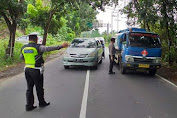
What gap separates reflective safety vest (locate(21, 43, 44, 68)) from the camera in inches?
183

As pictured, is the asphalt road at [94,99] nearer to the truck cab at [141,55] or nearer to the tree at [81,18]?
the truck cab at [141,55]

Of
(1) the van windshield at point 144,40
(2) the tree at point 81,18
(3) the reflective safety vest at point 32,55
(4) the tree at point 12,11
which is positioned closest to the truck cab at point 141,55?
(1) the van windshield at point 144,40

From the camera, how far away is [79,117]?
4.45m

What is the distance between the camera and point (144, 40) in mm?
9812

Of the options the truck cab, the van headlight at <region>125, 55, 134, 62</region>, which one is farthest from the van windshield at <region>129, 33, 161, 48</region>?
the van headlight at <region>125, 55, 134, 62</region>

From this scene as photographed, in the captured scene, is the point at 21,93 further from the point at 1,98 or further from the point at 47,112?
the point at 47,112

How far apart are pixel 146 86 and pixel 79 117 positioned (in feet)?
13.1

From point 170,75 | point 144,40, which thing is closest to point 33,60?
point 144,40

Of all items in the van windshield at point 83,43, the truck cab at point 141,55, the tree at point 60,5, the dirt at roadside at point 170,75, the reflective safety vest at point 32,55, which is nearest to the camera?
the reflective safety vest at point 32,55

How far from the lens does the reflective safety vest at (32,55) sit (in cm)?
464

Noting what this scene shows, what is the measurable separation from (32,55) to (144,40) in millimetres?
6590

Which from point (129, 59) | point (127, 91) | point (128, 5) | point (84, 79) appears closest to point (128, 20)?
point (128, 5)

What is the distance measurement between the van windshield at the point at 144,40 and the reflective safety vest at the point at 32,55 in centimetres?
583

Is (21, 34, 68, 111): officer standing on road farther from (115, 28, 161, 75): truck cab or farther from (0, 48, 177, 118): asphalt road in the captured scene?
(115, 28, 161, 75): truck cab
